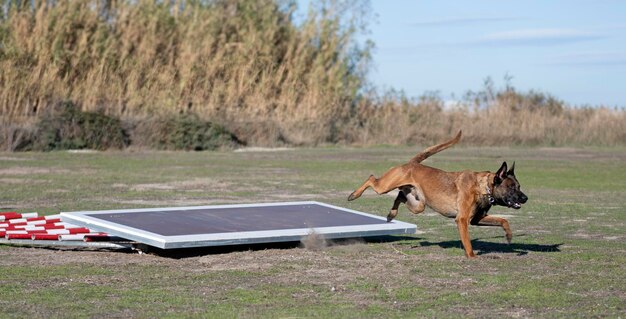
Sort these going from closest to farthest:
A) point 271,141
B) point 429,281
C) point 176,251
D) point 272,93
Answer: point 429,281
point 176,251
point 271,141
point 272,93

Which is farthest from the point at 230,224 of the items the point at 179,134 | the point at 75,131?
the point at 179,134

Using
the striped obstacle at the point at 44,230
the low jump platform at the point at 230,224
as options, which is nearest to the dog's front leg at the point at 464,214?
the low jump platform at the point at 230,224

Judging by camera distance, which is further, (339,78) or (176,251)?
(339,78)

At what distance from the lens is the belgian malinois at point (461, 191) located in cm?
1216

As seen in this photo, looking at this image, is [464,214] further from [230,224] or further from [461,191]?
[230,224]

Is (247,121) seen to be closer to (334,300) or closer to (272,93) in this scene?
(272,93)

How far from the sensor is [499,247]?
13.8 metres

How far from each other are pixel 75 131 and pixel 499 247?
24.7 meters

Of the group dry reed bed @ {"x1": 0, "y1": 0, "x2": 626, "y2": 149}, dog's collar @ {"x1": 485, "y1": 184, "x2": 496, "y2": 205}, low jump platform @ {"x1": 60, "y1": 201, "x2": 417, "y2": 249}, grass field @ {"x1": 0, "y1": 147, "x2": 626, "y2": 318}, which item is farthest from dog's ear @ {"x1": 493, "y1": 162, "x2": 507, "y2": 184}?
dry reed bed @ {"x1": 0, "y1": 0, "x2": 626, "y2": 149}

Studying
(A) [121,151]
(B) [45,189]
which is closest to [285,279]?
(B) [45,189]

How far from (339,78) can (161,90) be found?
29.1 ft

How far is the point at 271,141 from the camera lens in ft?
132

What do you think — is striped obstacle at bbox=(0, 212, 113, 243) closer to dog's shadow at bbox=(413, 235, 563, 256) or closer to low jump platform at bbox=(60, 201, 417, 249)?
low jump platform at bbox=(60, 201, 417, 249)

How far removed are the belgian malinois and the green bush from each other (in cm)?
2428
